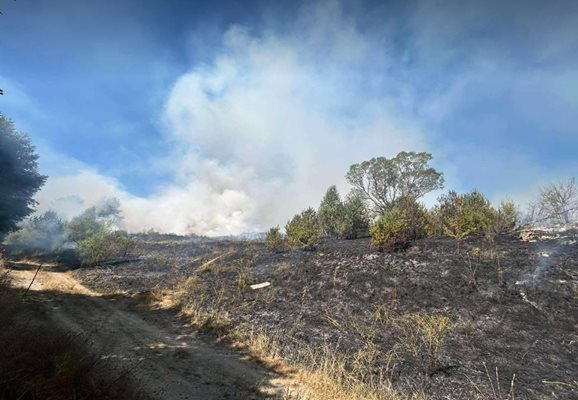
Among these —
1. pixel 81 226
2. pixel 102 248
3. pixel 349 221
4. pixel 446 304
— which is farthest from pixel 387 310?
pixel 81 226

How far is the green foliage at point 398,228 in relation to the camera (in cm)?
1592

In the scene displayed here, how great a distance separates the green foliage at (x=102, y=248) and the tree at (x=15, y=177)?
541cm

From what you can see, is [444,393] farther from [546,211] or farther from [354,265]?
[546,211]

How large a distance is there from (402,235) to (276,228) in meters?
10.1

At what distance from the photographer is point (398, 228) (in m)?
16.0

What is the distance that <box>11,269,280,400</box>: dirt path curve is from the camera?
→ 7.49 metres

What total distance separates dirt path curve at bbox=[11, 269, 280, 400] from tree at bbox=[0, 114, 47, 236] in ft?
48.8

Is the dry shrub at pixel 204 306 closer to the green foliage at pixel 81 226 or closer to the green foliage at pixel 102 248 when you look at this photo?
the green foliage at pixel 102 248

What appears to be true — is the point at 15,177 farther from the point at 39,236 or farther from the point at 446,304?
the point at 446,304

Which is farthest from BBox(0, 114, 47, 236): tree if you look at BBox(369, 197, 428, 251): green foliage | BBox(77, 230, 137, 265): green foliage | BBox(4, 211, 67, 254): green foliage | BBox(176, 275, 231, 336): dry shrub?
BBox(369, 197, 428, 251): green foliage

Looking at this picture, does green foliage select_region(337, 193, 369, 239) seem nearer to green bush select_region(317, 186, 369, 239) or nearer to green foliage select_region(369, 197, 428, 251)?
green bush select_region(317, 186, 369, 239)

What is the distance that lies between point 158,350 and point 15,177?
25.5 m

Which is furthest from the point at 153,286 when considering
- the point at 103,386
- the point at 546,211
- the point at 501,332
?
the point at 546,211

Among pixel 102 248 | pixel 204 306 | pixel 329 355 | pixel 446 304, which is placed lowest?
pixel 329 355
